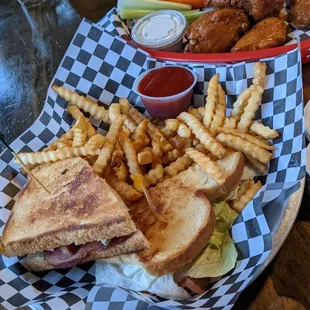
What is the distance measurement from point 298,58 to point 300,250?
83cm

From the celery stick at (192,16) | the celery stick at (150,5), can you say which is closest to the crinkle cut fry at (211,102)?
the celery stick at (192,16)

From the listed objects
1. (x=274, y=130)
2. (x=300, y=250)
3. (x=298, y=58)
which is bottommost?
(x=300, y=250)

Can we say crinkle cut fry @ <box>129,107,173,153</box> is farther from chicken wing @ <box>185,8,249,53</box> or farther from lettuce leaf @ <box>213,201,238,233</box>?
chicken wing @ <box>185,8,249,53</box>

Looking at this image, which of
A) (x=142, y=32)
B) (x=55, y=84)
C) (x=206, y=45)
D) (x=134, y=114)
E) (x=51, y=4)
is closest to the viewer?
(x=134, y=114)

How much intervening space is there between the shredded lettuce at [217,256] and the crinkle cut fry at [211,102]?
0.43 metres

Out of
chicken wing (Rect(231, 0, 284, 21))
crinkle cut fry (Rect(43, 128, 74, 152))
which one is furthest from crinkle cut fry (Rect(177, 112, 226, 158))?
chicken wing (Rect(231, 0, 284, 21))

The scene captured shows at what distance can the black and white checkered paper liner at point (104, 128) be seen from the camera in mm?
1756

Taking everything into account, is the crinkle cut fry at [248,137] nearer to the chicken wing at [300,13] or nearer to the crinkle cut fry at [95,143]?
the crinkle cut fry at [95,143]

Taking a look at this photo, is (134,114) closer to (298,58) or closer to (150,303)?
(298,58)

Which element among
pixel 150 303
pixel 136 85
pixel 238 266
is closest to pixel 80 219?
pixel 150 303

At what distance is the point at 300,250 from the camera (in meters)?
1.93

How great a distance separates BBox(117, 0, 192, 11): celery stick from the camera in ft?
10.2

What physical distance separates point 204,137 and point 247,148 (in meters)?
0.18

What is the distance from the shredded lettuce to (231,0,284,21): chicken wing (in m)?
1.39
